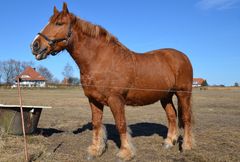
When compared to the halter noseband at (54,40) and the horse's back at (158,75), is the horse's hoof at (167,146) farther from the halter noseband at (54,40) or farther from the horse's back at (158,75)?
the halter noseband at (54,40)

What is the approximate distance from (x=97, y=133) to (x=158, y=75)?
72.2 inches

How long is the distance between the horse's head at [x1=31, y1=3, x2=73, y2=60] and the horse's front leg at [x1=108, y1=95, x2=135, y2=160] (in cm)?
141

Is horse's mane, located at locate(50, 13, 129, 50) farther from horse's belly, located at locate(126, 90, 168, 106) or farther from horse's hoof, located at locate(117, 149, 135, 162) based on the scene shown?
horse's hoof, located at locate(117, 149, 135, 162)

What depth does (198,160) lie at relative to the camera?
5.78m

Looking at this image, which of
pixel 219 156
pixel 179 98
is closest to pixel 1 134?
pixel 179 98

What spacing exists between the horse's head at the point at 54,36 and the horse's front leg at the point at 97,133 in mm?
1336

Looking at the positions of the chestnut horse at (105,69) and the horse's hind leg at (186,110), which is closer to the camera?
the chestnut horse at (105,69)

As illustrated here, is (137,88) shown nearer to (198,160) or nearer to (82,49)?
(82,49)

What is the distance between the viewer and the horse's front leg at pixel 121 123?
5.71 metres

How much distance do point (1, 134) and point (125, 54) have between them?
3854mm

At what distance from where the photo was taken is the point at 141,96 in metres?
6.34

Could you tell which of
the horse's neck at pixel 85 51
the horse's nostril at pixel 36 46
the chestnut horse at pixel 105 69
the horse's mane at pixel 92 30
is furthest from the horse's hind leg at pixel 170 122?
the horse's nostril at pixel 36 46

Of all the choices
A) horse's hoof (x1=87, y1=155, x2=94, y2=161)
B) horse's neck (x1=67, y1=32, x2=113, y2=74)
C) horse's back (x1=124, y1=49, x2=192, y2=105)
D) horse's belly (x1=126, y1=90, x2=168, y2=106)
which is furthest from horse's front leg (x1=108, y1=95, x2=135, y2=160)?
horse's neck (x1=67, y1=32, x2=113, y2=74)

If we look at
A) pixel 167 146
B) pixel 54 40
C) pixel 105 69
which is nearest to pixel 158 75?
pixel 105 69
